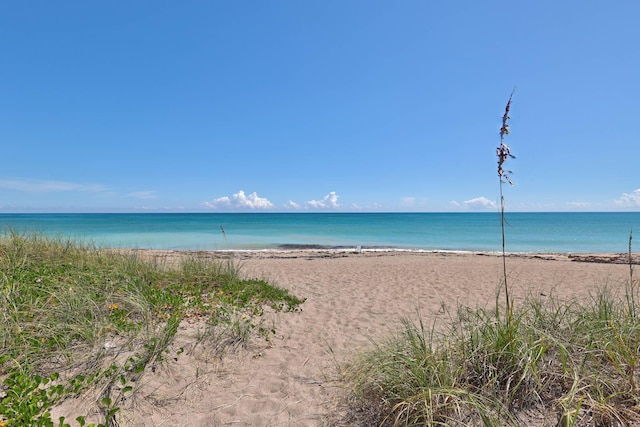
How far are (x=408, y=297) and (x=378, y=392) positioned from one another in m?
6.06

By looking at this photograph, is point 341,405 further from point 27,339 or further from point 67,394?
point 27,339

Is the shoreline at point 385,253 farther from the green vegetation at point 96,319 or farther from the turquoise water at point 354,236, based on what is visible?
the green vegetation at point 96,319

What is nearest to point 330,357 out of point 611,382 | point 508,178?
point 611,382

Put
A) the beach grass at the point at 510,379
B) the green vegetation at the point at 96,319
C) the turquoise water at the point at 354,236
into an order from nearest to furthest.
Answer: the beach grass at the point at 510,379 → the green vegetation at the point at 96,319 → the turquoise water at the point at 354,236

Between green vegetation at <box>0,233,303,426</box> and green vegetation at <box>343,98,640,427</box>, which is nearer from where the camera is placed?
green vegetation at <box>343,98,640,427</box>

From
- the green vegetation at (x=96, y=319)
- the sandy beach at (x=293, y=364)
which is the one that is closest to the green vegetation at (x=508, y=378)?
the sandy beach at (x=293, y=364)

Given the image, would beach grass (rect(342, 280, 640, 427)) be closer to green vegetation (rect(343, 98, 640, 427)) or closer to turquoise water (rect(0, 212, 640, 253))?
green vegetation (rect(343, 98, 640, 427))

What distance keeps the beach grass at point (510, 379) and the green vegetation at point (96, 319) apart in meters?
2.55

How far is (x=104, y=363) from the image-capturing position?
12.1 ft

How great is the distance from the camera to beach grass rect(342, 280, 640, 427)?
250 centimetres

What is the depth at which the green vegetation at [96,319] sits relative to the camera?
320cm

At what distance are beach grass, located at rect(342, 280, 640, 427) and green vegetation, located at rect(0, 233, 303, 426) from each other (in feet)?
8.36

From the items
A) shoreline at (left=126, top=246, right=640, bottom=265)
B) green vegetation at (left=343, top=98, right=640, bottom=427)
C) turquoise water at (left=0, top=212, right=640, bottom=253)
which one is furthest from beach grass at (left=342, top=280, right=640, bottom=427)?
shoreline at (left=126, top=246, right=640, bottom=265)

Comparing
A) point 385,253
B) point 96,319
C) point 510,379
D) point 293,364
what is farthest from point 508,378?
point 385,253
